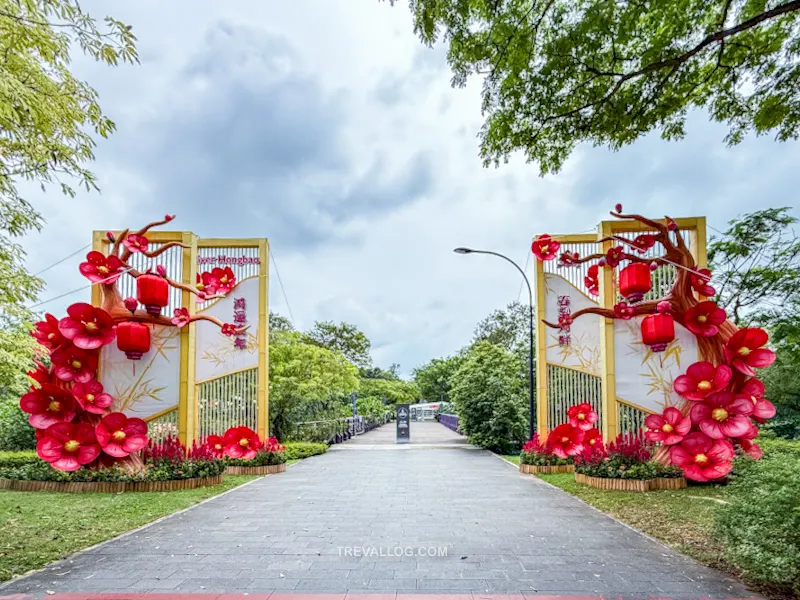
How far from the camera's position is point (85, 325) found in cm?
970

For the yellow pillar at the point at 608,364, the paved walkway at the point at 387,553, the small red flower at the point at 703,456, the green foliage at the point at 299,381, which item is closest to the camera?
the paved walkway at the point at 387,553

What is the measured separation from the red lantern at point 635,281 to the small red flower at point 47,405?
9577mm

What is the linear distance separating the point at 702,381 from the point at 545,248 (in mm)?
3591

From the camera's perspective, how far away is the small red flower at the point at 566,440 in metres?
11.2

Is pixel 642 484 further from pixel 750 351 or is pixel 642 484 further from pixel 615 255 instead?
pixel 615 255

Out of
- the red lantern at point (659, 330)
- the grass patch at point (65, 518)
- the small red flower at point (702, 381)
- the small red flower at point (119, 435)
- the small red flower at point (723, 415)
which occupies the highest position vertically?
the red lantern at point (659, 330)

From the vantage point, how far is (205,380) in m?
11.4

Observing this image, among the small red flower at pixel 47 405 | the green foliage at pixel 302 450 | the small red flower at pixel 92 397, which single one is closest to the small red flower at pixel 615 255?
the small red flower at pixel 92 397

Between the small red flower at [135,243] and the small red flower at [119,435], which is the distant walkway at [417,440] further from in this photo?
the small red flower at [135,243]

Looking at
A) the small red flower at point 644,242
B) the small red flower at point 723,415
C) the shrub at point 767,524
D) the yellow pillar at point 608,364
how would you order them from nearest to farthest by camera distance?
the shrub at point 767,524
the small red flower at point 723,415
the small red flower at point 644,242
the yellow pillar at point 608,364

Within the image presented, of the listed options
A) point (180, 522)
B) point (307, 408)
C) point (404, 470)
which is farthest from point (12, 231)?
point (307, 408)

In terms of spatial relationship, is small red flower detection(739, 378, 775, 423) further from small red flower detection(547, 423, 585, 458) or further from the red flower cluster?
the red flower cluster

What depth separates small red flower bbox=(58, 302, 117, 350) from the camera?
378 inches

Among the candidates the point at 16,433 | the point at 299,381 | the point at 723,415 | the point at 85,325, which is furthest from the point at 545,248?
the point at 16,433
